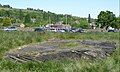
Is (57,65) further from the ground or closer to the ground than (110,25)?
further from the ground

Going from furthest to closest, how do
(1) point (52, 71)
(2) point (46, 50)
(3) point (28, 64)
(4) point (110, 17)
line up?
1. (4) point (110, 17)
2. (2) point (46, 50)
3. (3) point (28, 64)
4. (1) point (52, 71)

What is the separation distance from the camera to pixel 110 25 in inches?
3270

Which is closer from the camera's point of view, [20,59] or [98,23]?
[20,59]

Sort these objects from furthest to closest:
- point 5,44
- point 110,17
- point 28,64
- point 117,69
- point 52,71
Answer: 1. point 110,17
2. point 5,44
3. point 28,64
4. point 52,71
5. point 117,69

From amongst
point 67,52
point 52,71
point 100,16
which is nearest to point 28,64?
point 52,71

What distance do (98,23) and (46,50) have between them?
68.9 meters

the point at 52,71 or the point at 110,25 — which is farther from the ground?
the point at 52,71

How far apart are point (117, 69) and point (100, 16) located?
240 ft

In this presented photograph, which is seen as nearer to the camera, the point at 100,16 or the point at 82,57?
the point at 82,57

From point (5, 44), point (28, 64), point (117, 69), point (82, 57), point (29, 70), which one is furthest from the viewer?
point (5, 44)

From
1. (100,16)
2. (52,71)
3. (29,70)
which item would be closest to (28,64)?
(29,70)

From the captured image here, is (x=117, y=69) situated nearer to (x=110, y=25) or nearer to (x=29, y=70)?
(x=29, y=70)

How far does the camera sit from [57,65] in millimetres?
11312

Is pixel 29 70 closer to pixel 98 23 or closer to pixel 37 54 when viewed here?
pixel 37 54
